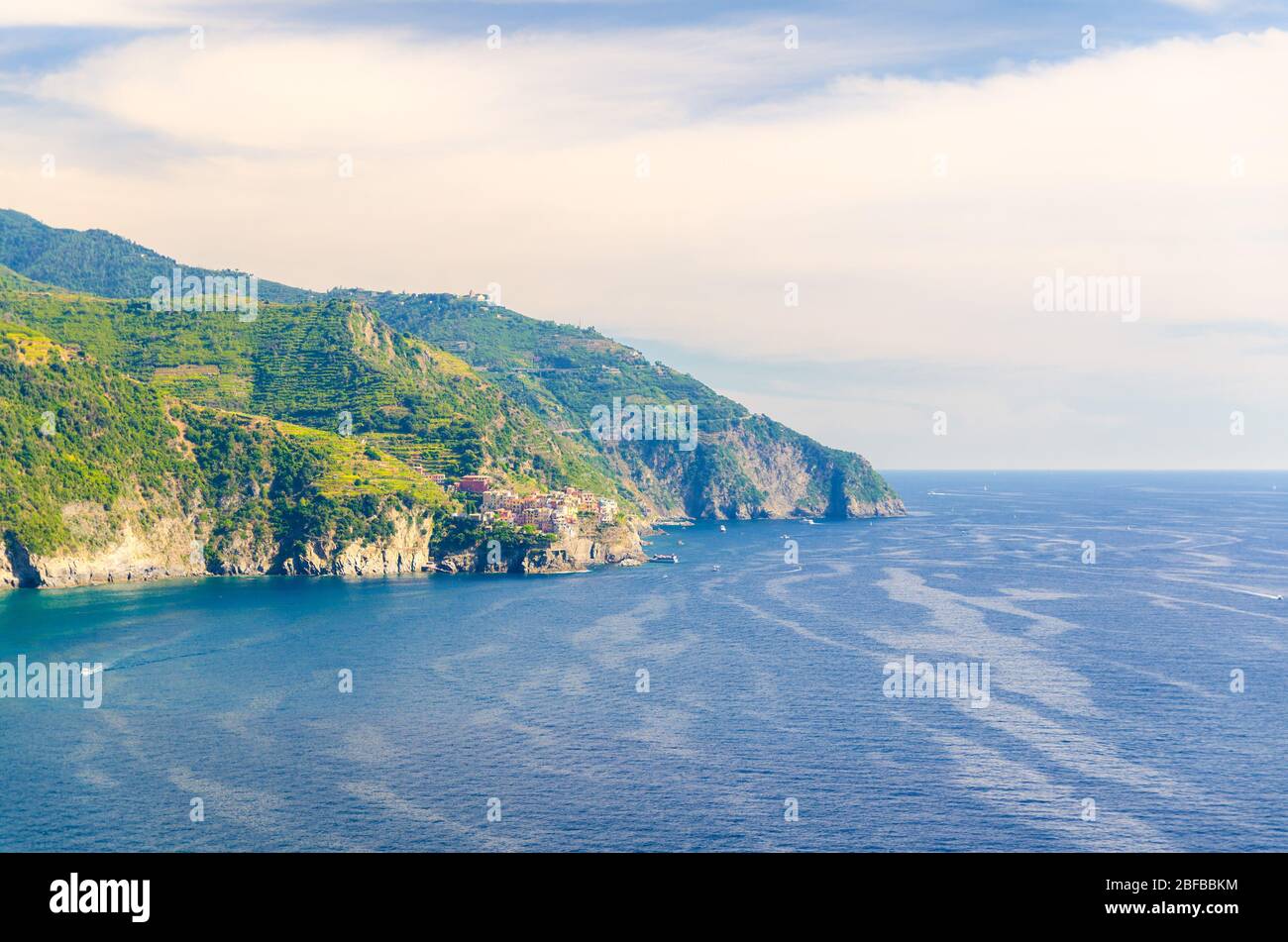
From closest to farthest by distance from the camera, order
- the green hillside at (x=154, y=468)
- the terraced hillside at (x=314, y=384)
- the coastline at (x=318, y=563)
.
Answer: the coastline at (x=318, y=563), the green hillside at (x=154, y=468), the terraced hillside at (x=314, y=384)

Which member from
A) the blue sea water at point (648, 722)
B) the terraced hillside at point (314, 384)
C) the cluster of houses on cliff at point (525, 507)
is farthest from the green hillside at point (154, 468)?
the blue sea water at point (648, 722)

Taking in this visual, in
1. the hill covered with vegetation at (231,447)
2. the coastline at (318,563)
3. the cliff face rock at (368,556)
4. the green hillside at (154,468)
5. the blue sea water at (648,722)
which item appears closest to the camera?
the blue sea water at (648,722)

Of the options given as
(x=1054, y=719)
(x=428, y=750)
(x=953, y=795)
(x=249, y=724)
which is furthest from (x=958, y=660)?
(x=249, y=724)

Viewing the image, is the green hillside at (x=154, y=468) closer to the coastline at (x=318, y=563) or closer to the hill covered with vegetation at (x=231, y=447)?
the hill covered with vegetation at (x=231, y=447)

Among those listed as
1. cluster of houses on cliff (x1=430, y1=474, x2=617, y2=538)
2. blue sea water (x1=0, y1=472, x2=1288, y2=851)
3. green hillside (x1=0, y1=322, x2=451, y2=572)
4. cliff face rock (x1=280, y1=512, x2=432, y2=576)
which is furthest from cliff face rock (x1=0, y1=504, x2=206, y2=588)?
cluster of houses on cliff (x1=430, y1=474, x2=617, y2=538)

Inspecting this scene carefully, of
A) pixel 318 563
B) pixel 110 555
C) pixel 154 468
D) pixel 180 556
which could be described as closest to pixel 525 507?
pixel 318 563

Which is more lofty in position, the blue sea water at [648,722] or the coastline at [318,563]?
the coastline at [318,563]
